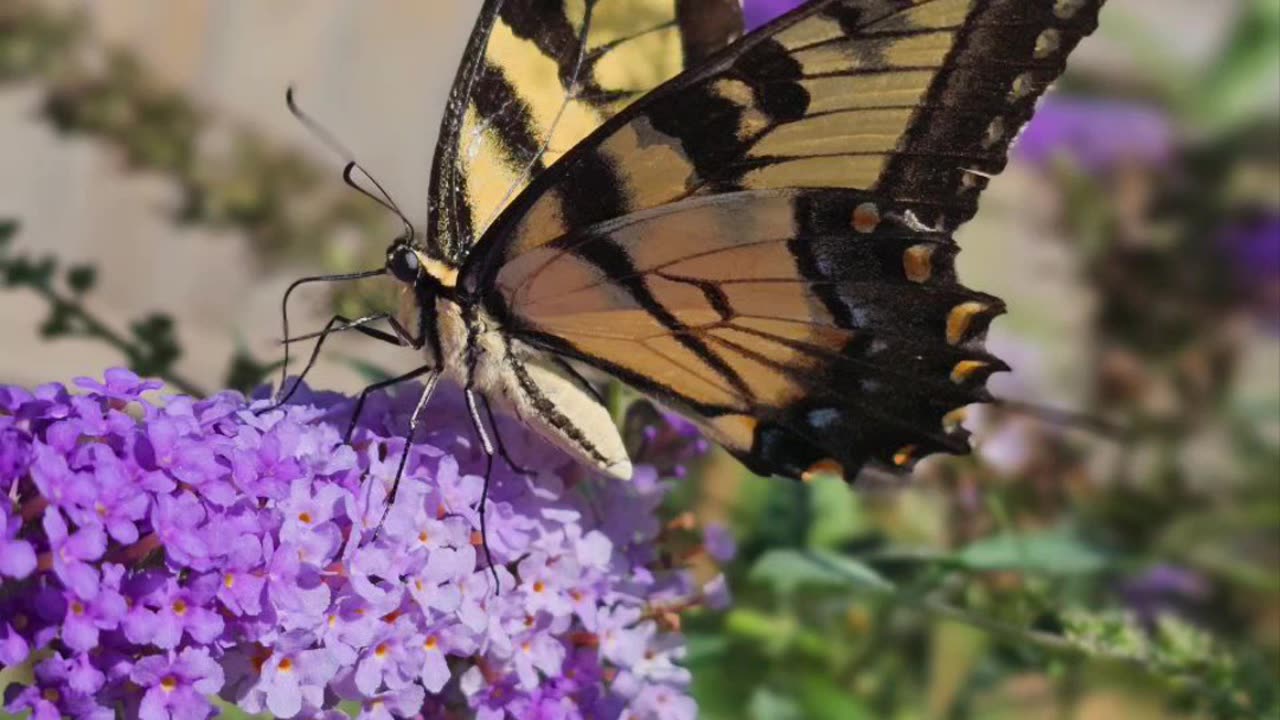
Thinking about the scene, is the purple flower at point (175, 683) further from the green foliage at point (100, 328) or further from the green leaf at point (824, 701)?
the green leaf at point (824, 701)

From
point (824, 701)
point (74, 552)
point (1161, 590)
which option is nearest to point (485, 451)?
point (74, 552)

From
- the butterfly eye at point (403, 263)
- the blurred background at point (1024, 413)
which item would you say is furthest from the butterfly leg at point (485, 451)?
the blurred background at point (1024, 413)

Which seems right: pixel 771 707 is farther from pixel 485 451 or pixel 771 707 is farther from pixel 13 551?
pixel 13 551

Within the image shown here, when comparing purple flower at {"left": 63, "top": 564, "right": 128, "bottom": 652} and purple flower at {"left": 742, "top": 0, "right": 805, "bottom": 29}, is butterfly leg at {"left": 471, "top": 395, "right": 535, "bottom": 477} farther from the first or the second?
purple flower at {"left": 742, "top": 0, "right": 805, "bottom": 29}

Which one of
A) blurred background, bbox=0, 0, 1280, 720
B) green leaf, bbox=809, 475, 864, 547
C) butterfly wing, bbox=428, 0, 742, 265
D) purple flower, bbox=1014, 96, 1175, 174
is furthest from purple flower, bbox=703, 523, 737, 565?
purple flower, bbox=1014, 96, 1175, 174

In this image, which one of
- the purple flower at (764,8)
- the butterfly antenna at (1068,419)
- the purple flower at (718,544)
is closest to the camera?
the purple flower at (718,544)

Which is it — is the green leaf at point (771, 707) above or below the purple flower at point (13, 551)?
above

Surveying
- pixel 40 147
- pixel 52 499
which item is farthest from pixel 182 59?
pixel 52 499
